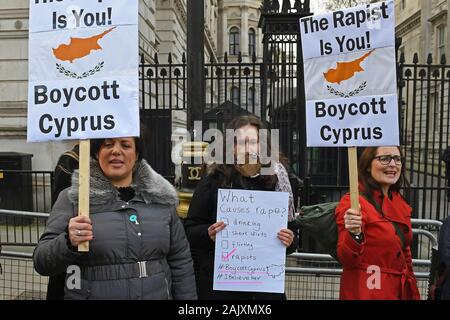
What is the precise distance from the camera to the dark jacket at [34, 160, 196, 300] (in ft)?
7.24

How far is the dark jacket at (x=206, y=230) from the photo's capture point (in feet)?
9.12

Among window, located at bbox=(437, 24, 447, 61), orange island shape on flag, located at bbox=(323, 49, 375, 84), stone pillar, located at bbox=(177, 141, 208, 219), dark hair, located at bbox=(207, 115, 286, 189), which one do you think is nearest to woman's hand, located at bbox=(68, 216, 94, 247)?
dark hair, located at bbox=(207, 115, 286, 189)

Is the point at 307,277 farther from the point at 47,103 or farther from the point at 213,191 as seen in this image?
the point at 47,103

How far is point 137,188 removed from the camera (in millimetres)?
2436

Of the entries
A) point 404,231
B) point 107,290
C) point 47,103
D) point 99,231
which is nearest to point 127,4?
point 47,103

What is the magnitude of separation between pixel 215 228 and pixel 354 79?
128 cm

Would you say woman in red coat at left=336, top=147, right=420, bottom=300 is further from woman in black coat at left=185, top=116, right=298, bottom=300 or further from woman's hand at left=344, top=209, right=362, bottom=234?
woman in black coat at left=185, top=116, right=298, bottom=300

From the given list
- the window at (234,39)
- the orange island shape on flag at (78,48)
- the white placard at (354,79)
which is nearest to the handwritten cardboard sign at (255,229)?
the white placard at (354,79)

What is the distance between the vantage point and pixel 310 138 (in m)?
2.78

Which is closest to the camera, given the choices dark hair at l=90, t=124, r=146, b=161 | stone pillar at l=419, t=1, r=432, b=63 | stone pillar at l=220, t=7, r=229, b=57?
dark hair at l=90, t=124, r=146, b=161

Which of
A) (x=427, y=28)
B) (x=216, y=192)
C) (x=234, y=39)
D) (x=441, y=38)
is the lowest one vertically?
(x=216, y=192)

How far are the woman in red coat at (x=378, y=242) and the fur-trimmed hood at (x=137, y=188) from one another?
109cm

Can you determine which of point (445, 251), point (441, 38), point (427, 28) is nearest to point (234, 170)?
point (445, 251)

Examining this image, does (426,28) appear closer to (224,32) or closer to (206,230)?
(206,230)
